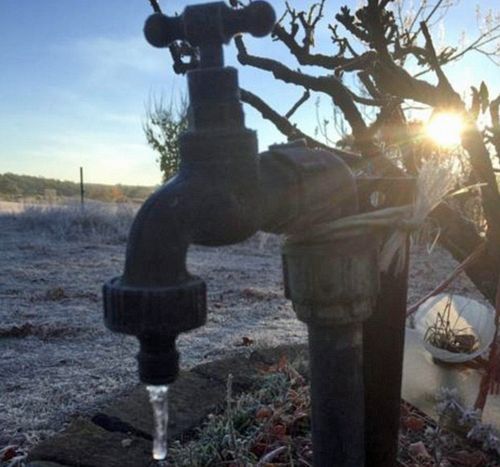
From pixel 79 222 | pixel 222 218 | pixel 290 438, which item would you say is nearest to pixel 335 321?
pixel 222 218

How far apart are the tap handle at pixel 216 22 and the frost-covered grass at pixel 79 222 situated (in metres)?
7.41

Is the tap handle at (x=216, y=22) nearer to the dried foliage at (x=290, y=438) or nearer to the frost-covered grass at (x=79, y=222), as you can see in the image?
the dried foliage at (x=290, y=438)

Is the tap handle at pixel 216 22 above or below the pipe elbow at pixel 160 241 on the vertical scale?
above

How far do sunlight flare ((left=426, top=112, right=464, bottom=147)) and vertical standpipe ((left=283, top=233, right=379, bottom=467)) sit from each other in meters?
1.12

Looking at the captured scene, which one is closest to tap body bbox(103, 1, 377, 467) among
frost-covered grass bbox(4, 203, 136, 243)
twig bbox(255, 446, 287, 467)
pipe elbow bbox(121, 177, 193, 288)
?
pipe elbow bbox(121, 177, 193, 288)

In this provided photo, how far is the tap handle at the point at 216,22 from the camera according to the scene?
709 mm

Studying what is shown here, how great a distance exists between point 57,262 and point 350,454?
5.37 m

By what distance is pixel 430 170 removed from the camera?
95 cm

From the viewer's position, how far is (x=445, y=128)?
1.88 meters

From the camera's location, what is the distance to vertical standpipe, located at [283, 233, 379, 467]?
822mm

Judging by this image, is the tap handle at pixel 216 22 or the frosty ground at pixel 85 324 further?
the frosty ground at pixel 85 324

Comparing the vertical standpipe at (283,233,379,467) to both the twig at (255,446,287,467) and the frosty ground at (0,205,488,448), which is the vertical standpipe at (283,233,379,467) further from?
the frosty ground at (0,205,488,448)

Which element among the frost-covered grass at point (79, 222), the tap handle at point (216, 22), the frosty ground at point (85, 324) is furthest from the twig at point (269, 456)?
the frost-covered grass at point (79, 222)

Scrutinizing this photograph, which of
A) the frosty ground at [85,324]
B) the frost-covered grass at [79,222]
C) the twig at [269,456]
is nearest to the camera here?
the twig at [269,456]
